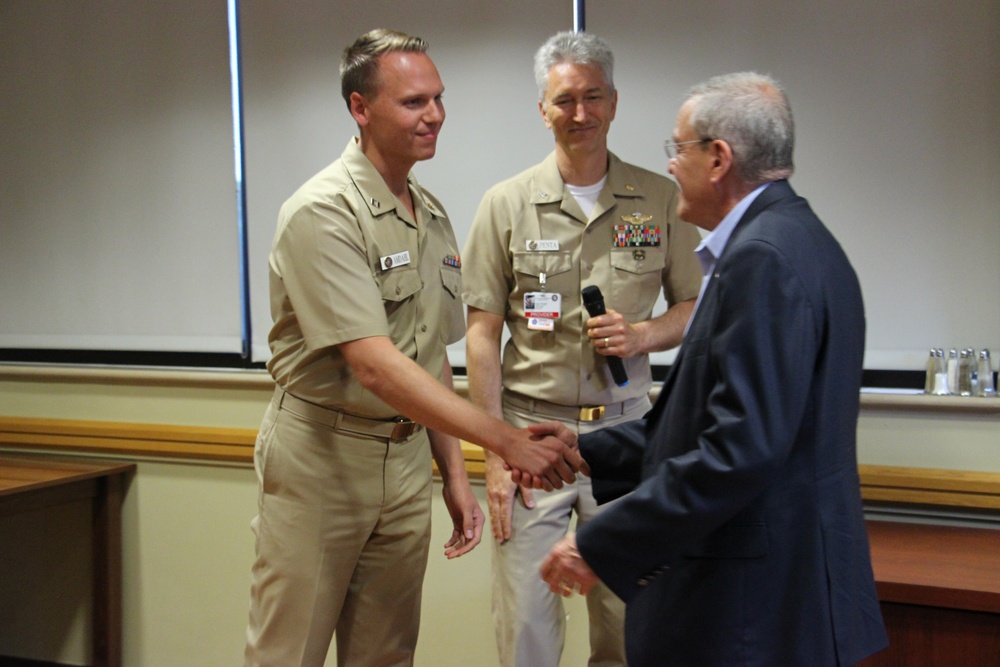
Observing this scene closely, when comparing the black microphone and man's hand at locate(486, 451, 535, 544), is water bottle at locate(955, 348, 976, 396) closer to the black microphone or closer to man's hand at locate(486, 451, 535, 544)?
the black microphone

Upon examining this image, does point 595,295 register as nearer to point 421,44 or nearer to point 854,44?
point 421,44

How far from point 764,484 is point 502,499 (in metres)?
1.09

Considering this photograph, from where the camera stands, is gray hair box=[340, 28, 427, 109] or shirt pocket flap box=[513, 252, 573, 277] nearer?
gray hair box=[340, 28, 427, 109]

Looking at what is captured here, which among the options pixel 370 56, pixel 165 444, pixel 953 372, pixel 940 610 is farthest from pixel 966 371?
pixel 165 444

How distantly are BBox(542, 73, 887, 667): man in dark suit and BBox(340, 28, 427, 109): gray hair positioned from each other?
0.82m

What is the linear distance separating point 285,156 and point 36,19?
4.19ft

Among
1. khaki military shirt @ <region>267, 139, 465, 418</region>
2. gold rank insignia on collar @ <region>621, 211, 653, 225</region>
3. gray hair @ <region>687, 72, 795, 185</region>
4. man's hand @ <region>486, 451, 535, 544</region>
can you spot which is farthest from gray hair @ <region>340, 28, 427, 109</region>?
man's hand @ <region>486, 451, 535, 544</region>

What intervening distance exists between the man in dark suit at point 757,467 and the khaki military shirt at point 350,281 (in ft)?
2.30

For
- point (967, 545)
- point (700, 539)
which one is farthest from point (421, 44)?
point (967, 545)

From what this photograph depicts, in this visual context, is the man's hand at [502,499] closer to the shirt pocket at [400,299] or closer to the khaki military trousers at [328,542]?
the khaki military trousers at [328,542]

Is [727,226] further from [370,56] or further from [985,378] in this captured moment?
[985,378]

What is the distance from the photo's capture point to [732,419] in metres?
1.42

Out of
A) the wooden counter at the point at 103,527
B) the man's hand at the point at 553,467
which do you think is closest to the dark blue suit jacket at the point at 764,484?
the man's hand at the point at 553,467

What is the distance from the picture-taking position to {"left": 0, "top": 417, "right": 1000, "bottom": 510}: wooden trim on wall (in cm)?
276
